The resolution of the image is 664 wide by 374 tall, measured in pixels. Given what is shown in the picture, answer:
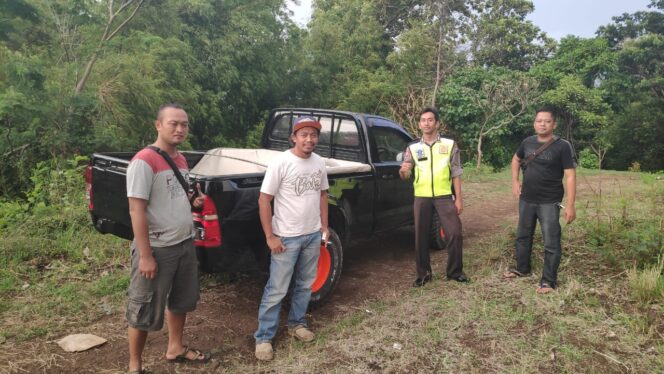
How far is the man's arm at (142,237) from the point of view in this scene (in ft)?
7.74

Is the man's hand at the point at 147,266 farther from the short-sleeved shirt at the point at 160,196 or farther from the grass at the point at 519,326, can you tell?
the grass at the point at 519,326

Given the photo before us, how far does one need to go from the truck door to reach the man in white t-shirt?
5.47ft

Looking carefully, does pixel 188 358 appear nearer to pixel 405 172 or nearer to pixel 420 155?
pixel 405 172

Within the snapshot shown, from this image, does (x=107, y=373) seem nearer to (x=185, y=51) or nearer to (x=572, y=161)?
(x=572, y=161)

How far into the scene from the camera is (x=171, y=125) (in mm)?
2514

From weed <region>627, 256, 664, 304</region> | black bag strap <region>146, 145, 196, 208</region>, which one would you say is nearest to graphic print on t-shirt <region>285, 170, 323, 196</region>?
black bag strap <region>146, 145, 196, 208</region>

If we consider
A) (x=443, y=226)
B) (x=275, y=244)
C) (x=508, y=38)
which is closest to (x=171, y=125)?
(x=275, y=244)

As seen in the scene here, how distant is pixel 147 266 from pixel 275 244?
2.74ft

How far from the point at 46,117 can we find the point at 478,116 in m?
15.3

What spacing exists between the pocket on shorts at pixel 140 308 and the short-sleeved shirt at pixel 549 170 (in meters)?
3.20

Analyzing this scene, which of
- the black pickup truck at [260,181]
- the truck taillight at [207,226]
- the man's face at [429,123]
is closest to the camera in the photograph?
the truck taillight at [207,226]

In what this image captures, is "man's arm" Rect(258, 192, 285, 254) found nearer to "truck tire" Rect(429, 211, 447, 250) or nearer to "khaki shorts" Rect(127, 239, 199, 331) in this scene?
"khaki shorts" Rect(127, 239, 199, 331)

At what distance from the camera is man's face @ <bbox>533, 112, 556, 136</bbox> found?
3840mm

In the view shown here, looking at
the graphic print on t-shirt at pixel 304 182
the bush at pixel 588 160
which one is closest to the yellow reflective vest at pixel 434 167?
the graphic print on t-shirt at pixel 304 182
